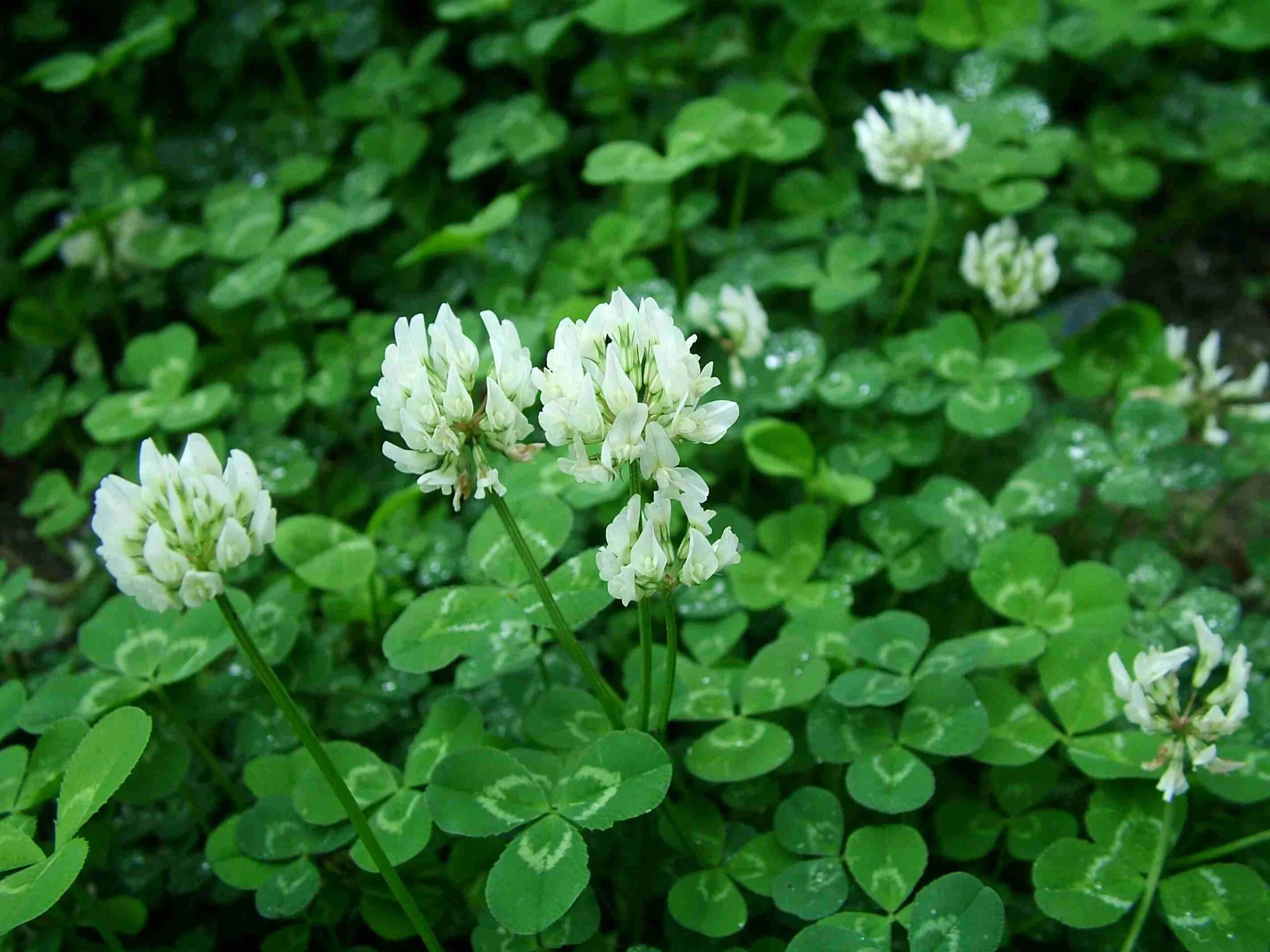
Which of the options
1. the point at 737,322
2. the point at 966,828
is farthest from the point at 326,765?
the point at 737,322

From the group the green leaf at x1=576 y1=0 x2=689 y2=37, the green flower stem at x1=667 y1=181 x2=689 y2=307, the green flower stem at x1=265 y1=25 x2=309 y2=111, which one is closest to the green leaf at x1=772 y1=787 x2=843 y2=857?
the green flower stem at x1=667 y1=181 x2=689 y2=307

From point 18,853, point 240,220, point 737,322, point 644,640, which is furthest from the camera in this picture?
point 240,220

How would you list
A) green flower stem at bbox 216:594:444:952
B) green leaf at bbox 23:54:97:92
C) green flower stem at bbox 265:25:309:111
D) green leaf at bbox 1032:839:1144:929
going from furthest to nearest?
green flower stem at bbox 265:25:309:111 < green leaf at bbox 23:54:97:92 < green leaf at bbox 1032:839:1144:929 < green flower stem at bbox 216:594:444:952

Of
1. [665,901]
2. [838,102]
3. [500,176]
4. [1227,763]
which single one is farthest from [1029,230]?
[665,901]

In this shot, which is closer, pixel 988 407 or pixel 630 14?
pixel 988 407

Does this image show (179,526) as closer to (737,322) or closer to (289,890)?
(289,890)

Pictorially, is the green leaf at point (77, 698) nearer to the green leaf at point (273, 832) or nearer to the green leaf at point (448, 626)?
the green leaf at point (273, 832)

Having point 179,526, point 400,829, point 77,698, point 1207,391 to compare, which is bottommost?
point 1207,391

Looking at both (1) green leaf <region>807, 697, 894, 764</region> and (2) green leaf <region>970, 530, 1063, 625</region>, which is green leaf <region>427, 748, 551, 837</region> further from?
(2) green leaf <region>970, 530, 1063, 625</region>
